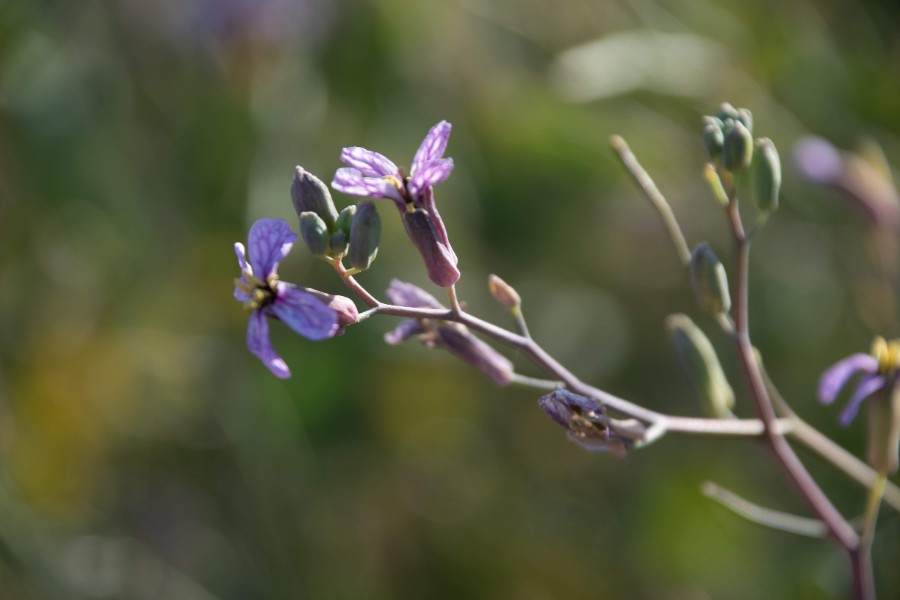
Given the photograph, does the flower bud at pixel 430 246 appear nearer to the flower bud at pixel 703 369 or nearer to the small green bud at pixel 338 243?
the small green bud at pixel 338 243

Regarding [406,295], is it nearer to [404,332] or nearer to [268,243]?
[404,332]

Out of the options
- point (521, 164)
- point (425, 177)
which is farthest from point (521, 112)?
point (425, 177)

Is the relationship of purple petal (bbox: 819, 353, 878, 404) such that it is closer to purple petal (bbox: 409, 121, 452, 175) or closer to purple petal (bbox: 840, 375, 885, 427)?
purple petal (bbox: 840, 375, 885, 427)

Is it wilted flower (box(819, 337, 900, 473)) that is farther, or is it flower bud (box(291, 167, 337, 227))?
wilted flower (box(819, 337, 900, 473))

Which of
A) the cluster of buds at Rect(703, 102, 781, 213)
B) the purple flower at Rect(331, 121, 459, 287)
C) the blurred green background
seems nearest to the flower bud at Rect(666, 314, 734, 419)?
the cluster of buds at Rect(703, 102, 781, 213)

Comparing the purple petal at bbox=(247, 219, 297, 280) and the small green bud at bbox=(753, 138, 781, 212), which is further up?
the small green bud at bbox=(753, 138, 781, 212)

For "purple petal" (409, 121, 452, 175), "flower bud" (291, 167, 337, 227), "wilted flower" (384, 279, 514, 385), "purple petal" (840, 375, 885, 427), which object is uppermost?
"purple petal" (409, 121, 452, 175)

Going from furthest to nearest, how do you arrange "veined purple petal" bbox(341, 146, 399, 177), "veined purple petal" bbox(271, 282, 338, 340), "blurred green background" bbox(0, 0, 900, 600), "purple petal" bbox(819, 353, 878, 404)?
"blurred green background" bbox(0, 0, 900, 600)
"purple petal" bbox(819, 353, 878, 404)
"veined purple petal" bbox(341, 146, 399, 177)
"veined purple petal" bbox(271, 282, 338, 340)
